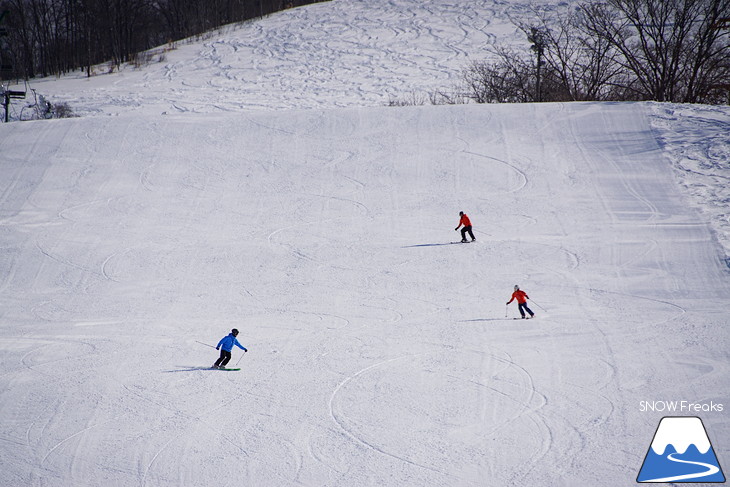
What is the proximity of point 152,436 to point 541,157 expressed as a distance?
18.3 metres

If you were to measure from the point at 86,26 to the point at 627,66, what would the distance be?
3966 cm

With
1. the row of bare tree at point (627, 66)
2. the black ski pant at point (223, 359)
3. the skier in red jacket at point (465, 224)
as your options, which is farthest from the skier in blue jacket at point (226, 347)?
the row of bare tree at point (627, 66)

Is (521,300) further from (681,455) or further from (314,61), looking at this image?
(314,61)

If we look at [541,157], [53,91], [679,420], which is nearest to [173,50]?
[53,91]

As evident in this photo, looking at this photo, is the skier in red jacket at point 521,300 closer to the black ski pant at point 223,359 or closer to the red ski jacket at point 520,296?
the red ski jacket at point 520,296

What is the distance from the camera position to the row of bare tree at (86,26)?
156 ft

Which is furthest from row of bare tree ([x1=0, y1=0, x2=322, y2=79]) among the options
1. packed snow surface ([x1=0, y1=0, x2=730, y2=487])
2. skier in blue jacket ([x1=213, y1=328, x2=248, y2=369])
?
skier in blue jacket ([x1=213, y1=328, x2=248, y2=369])

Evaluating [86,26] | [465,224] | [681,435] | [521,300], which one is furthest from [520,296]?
[86,26]

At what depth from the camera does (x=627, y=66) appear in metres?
31.3

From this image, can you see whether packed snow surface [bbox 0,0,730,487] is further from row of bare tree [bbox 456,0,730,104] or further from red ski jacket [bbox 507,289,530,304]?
row of bare tree [bbox 456,0,730,104]

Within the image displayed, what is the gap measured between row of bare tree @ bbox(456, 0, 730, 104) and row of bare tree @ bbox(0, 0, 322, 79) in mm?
24193

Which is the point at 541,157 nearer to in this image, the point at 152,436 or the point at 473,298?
the point at 473,298

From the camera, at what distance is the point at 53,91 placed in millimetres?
38844

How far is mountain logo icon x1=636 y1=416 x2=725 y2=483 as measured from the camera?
8.30 metres
